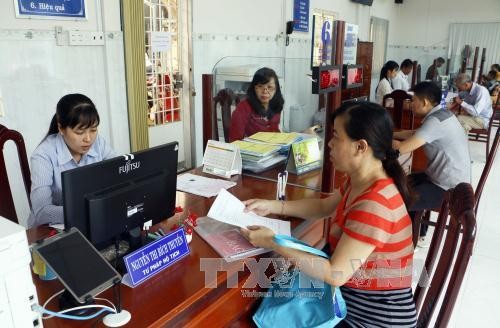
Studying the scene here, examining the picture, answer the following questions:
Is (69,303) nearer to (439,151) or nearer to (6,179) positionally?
(6,179)

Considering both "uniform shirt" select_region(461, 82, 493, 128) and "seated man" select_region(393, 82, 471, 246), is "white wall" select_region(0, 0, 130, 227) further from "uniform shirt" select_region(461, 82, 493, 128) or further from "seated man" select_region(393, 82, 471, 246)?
"uniform shirt" select_region(461, 82, 493, 128)

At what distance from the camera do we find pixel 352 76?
6.15ft

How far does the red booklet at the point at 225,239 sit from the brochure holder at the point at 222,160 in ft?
1.69

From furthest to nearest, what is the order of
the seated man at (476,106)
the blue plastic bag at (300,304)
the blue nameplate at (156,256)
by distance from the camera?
the seated man at (476,106), the blue plastic bag at (300,304), the blue nameplate at (156,256)

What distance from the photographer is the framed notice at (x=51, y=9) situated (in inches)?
93.0

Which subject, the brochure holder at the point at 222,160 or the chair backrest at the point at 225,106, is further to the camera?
the chair backrest at the point at 225,106

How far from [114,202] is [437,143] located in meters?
2.08

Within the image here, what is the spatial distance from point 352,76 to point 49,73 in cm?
189

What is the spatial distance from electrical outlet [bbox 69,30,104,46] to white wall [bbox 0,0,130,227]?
0.11 ft

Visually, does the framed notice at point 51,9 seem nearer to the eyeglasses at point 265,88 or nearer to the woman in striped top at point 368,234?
the eyeglasses at point 265,88

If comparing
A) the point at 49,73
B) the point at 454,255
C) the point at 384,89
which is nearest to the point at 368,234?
the point at 454,255

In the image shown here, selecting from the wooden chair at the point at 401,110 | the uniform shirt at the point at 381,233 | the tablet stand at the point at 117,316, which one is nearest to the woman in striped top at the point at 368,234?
the uniform shirt at the point at 381,233

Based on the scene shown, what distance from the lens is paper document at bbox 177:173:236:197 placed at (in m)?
1.70

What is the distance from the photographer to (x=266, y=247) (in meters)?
1.20
